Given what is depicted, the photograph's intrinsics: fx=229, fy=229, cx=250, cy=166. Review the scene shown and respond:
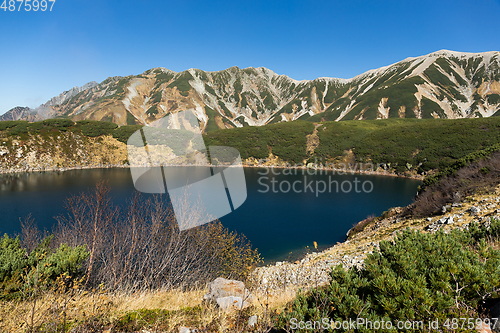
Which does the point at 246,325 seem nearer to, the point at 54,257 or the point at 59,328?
the point at 59,328

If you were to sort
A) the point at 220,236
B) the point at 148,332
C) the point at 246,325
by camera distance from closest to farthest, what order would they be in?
the point at 148,332 → the point at 246,325 → the point at 220,236

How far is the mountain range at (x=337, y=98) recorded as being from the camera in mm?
125938

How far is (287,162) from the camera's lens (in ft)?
Answer: 237

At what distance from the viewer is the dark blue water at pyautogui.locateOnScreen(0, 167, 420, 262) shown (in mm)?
20359

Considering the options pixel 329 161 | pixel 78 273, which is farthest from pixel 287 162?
pixel 78 273

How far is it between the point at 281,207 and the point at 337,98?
18034cm

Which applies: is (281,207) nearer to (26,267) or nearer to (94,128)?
(26,267)

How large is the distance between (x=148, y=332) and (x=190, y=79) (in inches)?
8091

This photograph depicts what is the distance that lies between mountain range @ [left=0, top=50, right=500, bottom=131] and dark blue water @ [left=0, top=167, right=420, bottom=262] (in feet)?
338

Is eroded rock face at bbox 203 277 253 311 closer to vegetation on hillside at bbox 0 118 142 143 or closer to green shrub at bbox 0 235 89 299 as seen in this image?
green shrub at bbox 0 235 89 299

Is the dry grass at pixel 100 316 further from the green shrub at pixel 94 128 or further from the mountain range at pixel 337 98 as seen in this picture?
the mountain range at pixel 337 98

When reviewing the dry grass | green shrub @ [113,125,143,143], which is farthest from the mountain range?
the dry grass

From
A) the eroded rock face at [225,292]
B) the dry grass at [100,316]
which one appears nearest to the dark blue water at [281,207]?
the eroded rock face at [225,292]

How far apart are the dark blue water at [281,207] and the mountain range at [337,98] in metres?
103
